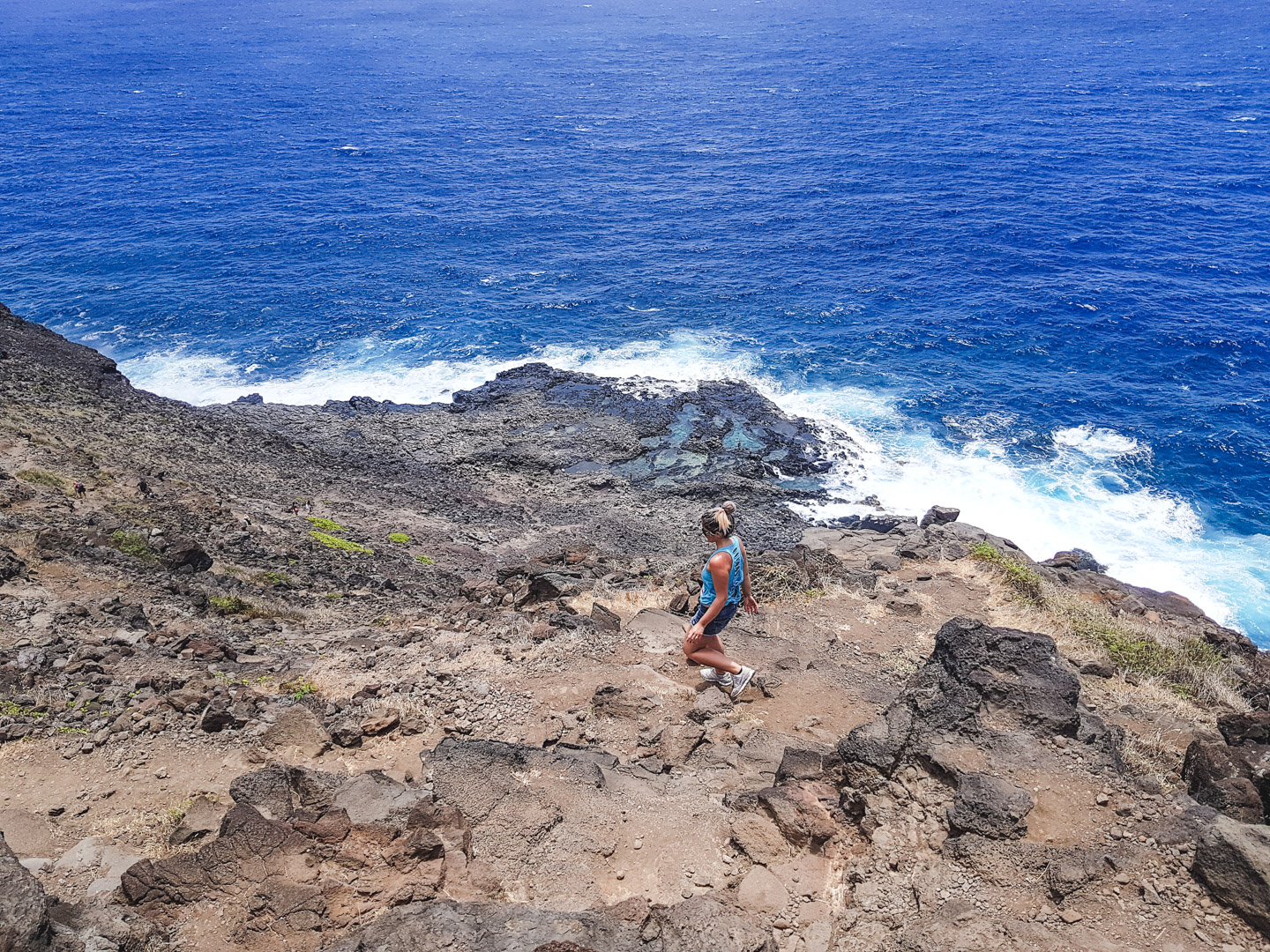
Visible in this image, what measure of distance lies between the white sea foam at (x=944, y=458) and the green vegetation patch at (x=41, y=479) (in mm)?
19458

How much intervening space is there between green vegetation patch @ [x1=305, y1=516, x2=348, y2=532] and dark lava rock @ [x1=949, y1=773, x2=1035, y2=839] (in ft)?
66.6

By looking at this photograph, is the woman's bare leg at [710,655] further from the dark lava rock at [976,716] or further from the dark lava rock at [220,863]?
the dark lava rock at [220,863]

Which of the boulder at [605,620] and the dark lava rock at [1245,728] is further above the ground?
the dark lava rock at [1245,728]

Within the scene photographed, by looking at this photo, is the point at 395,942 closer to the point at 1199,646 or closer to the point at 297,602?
the point at 297,602

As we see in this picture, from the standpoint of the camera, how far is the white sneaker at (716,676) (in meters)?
11.9

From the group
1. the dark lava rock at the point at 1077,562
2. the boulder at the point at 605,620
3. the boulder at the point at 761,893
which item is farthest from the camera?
the dark lava rock at the point at 1077,562

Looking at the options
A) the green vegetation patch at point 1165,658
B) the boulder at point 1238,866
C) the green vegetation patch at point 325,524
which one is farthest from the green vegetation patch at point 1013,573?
the green vegetation patch at point 325,524

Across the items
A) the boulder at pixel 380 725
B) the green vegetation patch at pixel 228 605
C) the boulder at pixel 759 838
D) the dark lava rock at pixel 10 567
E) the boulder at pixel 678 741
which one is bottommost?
the green vegetation patch at pixel 228 605

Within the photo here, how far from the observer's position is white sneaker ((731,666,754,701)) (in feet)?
38.6

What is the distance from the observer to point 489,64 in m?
118

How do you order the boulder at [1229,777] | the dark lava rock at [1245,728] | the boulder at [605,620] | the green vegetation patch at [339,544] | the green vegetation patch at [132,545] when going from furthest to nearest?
the green vegetation patch at [339,544] → the green vegetation patch at [132,545] → the boulder at [605,620] → the dark lava rock at [1245,728] → the boulder at [1229,777]

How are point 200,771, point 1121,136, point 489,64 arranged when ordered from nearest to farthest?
point 200,771 → point 1121,136 → point 489,64

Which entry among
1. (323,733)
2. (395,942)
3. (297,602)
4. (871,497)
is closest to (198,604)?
(297,602)

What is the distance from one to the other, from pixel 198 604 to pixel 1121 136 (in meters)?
80.8
